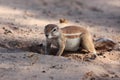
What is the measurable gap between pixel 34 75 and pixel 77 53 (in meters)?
1.61

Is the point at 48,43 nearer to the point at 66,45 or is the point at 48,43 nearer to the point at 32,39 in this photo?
the point at 66,45

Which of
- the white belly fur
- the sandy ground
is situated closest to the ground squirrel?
the white belly fur

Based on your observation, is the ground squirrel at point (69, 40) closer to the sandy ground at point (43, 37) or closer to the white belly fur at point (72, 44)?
the white belly fur at point (72, 44)

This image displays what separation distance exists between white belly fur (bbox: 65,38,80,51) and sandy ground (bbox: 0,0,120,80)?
12 cm

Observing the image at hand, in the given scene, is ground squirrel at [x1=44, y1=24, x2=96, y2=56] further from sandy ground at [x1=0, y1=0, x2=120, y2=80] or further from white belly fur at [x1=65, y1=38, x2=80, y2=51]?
sandy ground at [x1=0, y1=0, x2=120, y2=80]

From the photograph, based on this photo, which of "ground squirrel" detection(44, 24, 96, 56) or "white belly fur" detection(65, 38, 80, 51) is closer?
"ground squirrel" detection(44, 24, 96, 56)

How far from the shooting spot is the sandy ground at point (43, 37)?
553cm

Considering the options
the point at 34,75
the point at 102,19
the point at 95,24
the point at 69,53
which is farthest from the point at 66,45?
the point at 102,19

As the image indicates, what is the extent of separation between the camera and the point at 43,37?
24.8 ft

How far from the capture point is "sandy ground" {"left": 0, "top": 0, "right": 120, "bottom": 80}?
5.53m

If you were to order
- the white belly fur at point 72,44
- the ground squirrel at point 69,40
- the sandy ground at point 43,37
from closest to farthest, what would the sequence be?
1. the sandy ground at point 43,37
2. the ground squirrel at point 69,40
3. the white belly fur at point 72,44

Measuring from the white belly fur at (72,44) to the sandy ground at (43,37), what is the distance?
124 millimetres

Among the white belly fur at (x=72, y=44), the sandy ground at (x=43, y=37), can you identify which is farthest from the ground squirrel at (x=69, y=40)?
the sandy ground at (x=43, y=37)

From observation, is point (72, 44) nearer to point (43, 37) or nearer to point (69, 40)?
point (69, 40)
